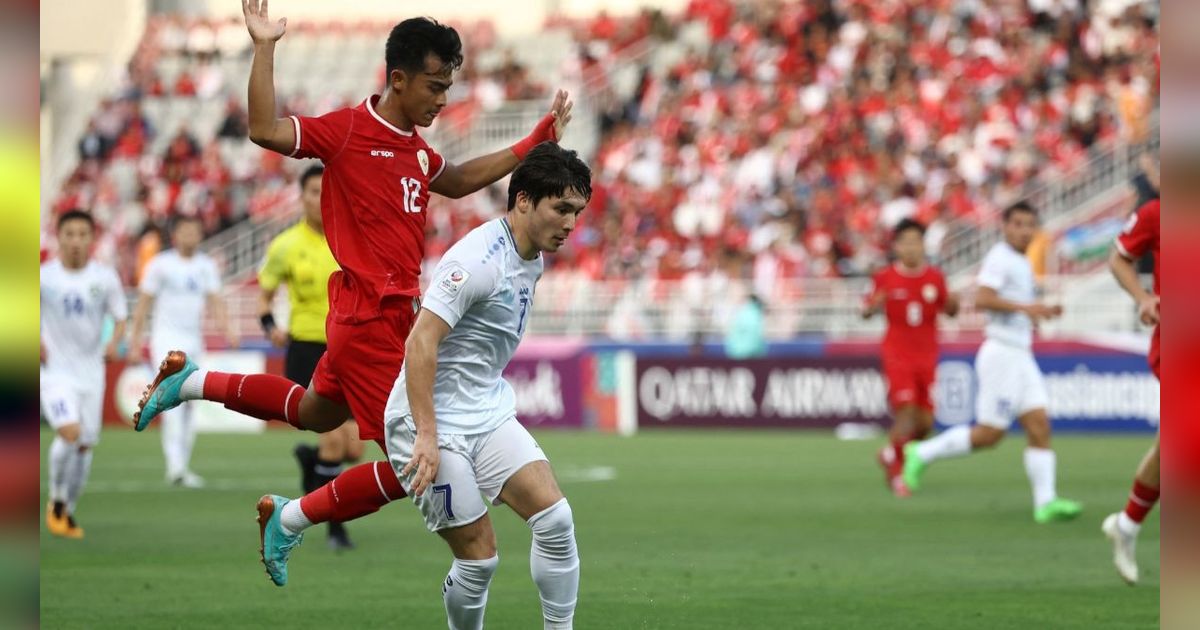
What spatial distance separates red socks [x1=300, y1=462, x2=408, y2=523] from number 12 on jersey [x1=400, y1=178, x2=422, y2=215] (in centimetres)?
115

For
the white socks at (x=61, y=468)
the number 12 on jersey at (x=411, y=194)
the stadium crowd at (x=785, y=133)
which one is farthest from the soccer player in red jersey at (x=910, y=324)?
the stadium crowd at (x=785, y=133)

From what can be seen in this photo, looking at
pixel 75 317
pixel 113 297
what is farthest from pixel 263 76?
pixel 113 297

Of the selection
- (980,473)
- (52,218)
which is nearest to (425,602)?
(980,473)

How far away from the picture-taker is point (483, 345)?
6164 millimetres

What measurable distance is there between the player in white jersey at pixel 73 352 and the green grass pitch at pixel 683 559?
1.43 feet

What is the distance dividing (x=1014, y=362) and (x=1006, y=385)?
21 centimetres

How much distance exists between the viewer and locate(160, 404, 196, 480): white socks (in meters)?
16.4

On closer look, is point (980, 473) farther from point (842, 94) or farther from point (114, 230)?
point (114, 230)

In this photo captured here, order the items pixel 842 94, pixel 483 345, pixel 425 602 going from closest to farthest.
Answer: pixel 483 345 → pixel 425 602 → pixel 842 94

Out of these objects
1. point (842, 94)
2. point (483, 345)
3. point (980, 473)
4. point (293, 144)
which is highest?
point (842, 94)

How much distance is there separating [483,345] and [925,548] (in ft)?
19.6

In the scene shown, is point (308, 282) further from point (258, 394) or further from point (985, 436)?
point (985, 436)

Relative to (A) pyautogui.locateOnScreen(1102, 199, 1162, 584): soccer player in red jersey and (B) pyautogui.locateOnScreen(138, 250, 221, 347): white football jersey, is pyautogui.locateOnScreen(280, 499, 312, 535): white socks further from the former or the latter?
(B) pyautogui.locateOnScreen(138, 250, 221, 347): white football jersey

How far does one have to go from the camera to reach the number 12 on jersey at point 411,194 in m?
7.37
